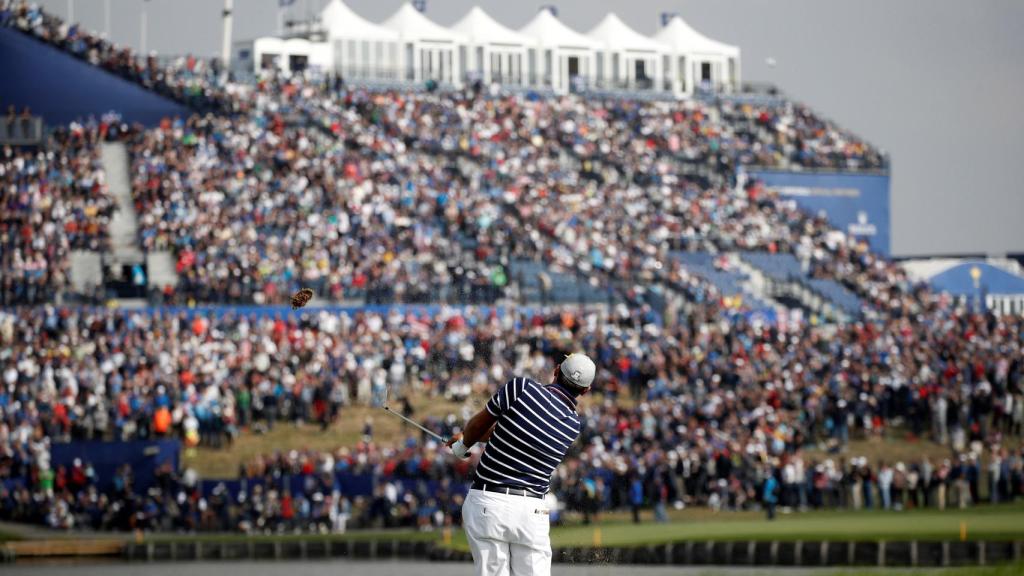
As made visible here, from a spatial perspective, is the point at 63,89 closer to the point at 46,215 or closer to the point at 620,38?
Result: the point at 46,215

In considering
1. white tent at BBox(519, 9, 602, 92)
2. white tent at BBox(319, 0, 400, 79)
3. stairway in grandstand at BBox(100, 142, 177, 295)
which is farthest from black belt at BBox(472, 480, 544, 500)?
white tent at BBox(519, 9, 602, 92)

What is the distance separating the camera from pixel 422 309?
49.4m

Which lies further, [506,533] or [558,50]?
[558,50]

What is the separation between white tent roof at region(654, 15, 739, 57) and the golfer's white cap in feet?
229

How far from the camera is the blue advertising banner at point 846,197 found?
6744 centimetres

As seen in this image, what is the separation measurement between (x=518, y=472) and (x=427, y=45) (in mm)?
65374

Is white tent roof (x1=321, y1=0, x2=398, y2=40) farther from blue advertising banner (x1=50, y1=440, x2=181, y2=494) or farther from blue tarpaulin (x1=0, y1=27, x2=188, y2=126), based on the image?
blue advertising banner (x1=50, y1=440, x2=181, y2=494)

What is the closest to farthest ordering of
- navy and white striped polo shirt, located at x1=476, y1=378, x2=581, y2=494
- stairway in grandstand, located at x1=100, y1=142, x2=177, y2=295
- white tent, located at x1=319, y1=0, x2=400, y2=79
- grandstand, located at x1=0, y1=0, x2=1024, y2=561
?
navy and white striped polo shirt, located at x1=476, y1=378, x2=581, y2=494, grandstand, located at x1=0, y1=0, x2=1024, y2=561, stairway in grandstand, located at x1=100, y1=142, x2=177, y2=295, white tent, located at x1=319, y1=0, x2=400, y2=79

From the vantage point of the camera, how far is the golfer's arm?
43.5 ft

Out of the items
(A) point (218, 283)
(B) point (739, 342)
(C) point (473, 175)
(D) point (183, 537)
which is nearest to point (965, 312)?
(B) point (739, 342)

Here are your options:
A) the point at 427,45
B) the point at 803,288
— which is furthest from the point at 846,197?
the point at 427,45

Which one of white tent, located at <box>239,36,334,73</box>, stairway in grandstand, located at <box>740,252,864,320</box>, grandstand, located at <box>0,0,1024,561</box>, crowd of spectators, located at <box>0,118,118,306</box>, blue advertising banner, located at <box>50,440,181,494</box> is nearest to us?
blue advertising banner, located at <box>50,440,181,494</box>

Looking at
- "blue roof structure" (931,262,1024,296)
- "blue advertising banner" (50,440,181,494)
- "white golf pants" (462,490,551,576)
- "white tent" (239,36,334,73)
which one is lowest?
"blue advertising banner" (50,440,181,494)

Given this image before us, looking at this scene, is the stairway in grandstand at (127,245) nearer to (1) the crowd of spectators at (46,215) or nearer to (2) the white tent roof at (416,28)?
(1) the crowd of spectators at (46,215)
